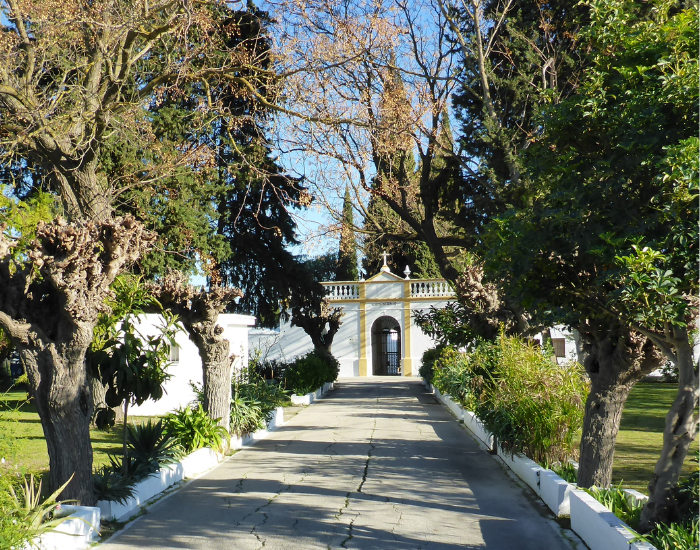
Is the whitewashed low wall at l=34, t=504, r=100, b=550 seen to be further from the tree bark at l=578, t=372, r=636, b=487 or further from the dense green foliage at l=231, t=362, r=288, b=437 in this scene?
the dense green foliage at l=231, t=362, r=288, b=437

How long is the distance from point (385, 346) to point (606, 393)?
111 feet

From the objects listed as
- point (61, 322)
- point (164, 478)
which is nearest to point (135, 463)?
point (164, 478)

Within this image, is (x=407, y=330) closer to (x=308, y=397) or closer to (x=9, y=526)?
(x=308, y=397)

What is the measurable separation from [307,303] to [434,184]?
9.04m

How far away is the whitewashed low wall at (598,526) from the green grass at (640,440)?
879mm

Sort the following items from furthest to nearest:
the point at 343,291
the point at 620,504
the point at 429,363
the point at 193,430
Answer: the point at 343,291 < the point at 429,363 < the point at 193,430 < the point at 620,504

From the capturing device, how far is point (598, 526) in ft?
19.8

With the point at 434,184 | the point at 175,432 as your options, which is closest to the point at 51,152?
the point at 175,432

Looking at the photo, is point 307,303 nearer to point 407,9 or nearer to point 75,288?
point 407,9

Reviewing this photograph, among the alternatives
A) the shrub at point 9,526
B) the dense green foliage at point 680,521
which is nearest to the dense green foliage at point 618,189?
the dense green foliage at point 680,521

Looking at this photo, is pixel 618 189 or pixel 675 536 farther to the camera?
pixel 618 189

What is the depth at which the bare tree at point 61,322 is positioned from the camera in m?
6.91

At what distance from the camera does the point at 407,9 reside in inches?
835

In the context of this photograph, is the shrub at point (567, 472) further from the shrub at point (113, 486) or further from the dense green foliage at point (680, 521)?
the shrub at point (113, 486)
